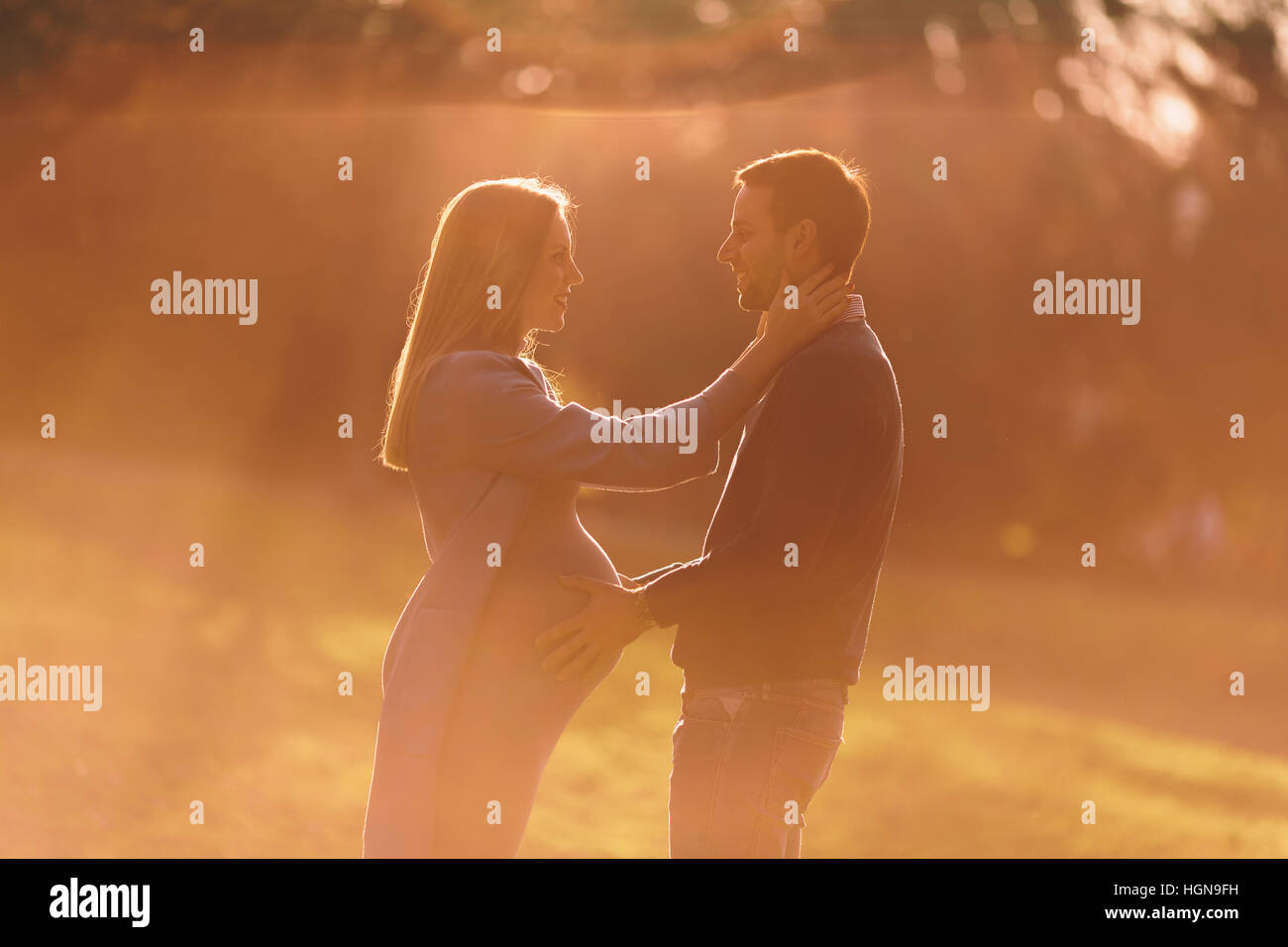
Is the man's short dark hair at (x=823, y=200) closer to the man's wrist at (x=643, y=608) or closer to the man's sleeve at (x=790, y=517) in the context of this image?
the man's sleeve at (x=790, y=517)

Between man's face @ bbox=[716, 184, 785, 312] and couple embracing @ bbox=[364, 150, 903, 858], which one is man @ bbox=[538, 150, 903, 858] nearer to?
couple embracing @ bbox=[364, 150, 903, 858]

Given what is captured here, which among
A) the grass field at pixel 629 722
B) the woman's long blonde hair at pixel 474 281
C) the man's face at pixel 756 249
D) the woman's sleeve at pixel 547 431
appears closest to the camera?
the woman's sleeve at pixel 547 431

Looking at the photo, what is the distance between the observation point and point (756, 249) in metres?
3.34

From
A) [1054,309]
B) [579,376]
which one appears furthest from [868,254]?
[579,376]

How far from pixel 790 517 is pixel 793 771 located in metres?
0.60

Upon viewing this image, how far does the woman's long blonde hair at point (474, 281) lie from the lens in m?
3.22

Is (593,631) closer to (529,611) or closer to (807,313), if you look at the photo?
(529,611)

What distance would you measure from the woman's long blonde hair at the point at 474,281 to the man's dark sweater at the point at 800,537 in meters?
0.71

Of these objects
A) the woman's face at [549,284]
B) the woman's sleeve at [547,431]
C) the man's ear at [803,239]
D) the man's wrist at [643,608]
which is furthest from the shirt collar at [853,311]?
the man's wrist at [643,608]

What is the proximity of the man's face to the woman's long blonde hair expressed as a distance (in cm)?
52

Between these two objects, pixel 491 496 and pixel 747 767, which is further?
pixel 491 496

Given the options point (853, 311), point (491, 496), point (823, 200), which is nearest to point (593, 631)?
point (491, 496)

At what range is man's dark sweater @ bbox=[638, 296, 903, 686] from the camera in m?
3.01

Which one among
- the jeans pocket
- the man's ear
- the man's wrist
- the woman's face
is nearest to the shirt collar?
the man's ear
